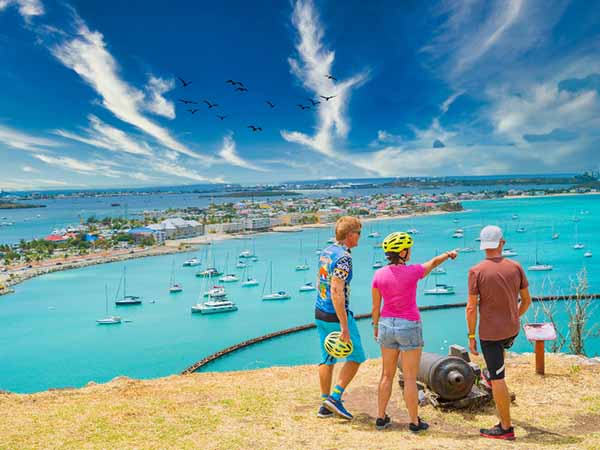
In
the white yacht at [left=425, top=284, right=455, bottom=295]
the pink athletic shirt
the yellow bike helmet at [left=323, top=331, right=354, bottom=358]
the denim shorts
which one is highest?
the pink athletic shirt

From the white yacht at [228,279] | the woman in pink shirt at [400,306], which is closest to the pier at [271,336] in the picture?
the woman in pink shirt at [400,306]

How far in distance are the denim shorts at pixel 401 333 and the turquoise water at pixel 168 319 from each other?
1981 centimetres

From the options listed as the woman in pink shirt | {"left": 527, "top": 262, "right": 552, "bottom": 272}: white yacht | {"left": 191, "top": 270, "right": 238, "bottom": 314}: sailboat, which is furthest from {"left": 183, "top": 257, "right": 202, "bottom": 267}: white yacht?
the woman in pink shirt

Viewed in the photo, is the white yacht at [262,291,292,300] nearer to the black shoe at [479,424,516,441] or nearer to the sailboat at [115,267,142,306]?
the sailboat at [115,267,142,306]

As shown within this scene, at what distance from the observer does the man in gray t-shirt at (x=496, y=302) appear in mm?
3465

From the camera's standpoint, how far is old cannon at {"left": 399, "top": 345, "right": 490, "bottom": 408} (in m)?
4.45

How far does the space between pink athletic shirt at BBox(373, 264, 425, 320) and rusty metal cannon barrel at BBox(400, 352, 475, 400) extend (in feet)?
3.75

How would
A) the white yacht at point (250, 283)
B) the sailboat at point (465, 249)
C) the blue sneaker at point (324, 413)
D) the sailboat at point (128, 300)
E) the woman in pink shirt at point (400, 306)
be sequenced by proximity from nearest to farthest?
the woman in pink shirt at point (400, 306), the blue sneaker at point (324, 413), the sailboat at point (465, 249), the sailboat at point (128, 300), the white yacht at point (250, 283)

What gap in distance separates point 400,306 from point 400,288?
0.13m

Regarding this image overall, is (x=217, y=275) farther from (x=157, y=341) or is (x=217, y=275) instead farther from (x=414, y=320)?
(x=414, y=320)

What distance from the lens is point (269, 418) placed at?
4.48 m

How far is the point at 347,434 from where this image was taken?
3.88 meters

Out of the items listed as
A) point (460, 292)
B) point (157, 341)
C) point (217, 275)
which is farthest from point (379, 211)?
point (157, 341)

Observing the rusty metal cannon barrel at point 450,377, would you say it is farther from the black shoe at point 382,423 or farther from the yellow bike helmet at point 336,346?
the yellow bike helmet at point 336,346
